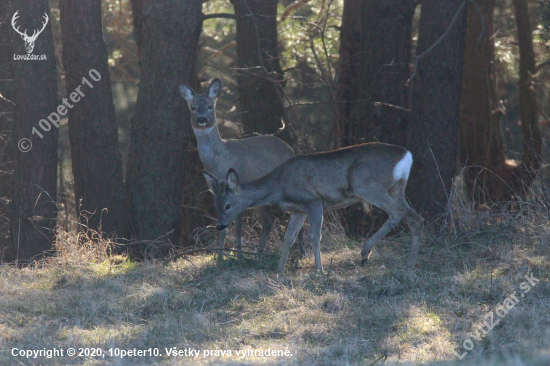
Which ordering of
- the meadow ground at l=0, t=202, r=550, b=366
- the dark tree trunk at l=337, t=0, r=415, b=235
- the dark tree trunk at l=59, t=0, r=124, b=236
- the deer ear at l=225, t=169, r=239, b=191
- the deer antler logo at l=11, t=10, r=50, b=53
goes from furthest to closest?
the dark tree trunk at l=337, t=0, r=415, b=235, the dark tree trunk at l=59, t=0, r=124, b=236, the deer antler logo at l=11, t=10, r=50, b=53, the deer ear at l=225, t=169, r=239, b=191, the meadow ground at l=0, t=202, r=550, b=366

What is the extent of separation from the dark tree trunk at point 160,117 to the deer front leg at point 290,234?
2.62 meters

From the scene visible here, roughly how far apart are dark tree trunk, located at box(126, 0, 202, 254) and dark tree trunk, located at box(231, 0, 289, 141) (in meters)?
2.32

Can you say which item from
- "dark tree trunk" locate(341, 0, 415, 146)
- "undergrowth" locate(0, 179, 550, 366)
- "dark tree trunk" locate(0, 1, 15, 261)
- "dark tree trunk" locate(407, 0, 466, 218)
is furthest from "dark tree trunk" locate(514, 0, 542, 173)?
"dark tree trunk" locate(0, 1, 15, 261)

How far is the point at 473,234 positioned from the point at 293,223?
228 cm

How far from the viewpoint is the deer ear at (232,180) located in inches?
276

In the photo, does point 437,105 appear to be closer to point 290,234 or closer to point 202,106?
point 202,106

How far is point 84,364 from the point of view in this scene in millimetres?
4676

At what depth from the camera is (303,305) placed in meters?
5.82

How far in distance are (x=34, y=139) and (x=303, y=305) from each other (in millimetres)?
4918

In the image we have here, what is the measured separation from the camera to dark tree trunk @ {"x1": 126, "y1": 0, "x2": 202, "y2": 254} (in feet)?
30.2

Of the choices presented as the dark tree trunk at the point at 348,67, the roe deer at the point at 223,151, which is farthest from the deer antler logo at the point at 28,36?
the dark tree trunk at the point at 348,67

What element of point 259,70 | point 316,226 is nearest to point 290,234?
point 316,226

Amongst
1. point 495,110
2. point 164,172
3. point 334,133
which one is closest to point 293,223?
point 164,172

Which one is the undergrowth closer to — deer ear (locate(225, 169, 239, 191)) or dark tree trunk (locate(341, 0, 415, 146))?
deer ear (locate(225, 169, 239, 191))
